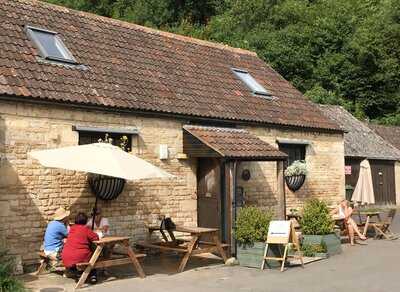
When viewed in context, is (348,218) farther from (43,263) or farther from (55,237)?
(43,263)

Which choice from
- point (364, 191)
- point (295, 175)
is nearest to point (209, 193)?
point (295, 175)

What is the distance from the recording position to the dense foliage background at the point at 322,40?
130 feet

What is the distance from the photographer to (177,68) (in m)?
15.3

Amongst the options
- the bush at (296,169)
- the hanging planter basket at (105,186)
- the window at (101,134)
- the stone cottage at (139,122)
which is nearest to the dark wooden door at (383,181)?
the stone cottage at (139,122)

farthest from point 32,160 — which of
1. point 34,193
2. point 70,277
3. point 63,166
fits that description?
point 70,277

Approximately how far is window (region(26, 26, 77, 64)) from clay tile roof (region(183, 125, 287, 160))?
3211 mm

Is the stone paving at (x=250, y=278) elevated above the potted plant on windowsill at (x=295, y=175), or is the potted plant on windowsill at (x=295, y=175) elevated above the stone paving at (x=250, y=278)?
the potted plant on windowsill at (x=295, y=175)

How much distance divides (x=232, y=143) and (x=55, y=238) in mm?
4857

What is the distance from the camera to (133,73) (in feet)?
44.7

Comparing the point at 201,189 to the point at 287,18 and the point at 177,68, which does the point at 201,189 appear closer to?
the point at 177,68

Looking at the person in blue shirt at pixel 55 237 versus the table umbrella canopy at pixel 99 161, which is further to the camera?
the person in blue shirt at pixel 55 237

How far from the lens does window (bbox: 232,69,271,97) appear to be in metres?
16.8

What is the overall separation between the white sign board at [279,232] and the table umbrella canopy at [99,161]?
2.40 m

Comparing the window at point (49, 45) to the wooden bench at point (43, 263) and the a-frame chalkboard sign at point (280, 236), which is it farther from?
the a-frame chalkboard sign at point (280, 236)
